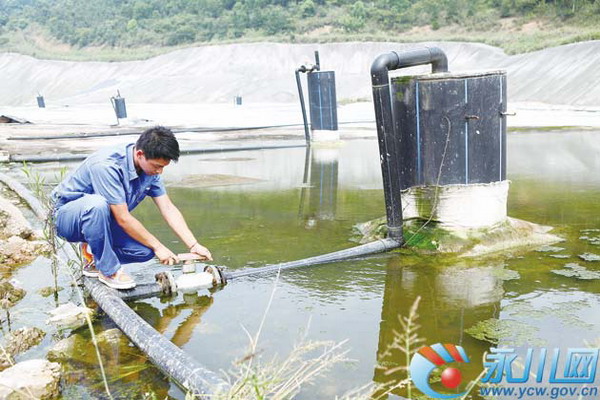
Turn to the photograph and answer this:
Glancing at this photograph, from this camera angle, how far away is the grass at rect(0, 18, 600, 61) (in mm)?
41781

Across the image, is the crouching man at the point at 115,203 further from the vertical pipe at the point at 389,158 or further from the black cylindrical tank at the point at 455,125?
the black cylindrical tank at the point at 455,125

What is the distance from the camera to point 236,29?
6228 centimetres

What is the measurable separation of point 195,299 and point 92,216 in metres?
1.00

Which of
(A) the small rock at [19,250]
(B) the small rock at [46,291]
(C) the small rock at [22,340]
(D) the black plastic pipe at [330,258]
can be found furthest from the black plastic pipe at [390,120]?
(A) the small rock at [19,250]

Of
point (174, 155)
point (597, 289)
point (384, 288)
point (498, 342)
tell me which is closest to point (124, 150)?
point (174, 155)

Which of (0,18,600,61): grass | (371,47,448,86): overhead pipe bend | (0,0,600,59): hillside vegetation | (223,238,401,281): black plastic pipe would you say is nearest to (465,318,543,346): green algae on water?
(223,238,401,281): black plastic pipe

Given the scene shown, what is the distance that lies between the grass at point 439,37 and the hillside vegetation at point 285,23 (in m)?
0.09

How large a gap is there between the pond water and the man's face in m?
0.99

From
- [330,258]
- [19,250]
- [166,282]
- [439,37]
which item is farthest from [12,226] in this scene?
[439,37]

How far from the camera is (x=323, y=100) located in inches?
558

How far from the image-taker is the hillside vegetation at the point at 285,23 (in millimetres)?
48312

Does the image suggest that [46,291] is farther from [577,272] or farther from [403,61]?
[577,272]

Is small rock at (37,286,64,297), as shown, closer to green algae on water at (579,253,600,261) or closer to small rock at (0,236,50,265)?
small rock at (0,236,50,265)

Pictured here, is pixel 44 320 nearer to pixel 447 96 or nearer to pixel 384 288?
pixel 384 288
